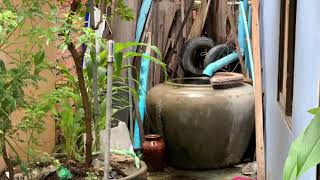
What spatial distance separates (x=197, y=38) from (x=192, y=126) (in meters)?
1.43

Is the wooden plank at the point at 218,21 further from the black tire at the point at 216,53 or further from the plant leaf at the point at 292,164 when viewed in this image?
the plant leaf at the point at 292,164

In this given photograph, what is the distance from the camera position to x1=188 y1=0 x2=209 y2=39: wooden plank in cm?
577

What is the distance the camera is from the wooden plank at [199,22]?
5.77 meters

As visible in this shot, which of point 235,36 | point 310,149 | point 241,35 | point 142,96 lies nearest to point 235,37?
point 235,36

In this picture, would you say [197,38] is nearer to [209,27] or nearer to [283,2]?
[209,27]

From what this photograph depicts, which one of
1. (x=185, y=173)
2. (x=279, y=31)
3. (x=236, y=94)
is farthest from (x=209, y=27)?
(x=279, y=31)

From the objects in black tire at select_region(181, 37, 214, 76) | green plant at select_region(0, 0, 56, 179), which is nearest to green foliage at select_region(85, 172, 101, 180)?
green plant at select_region(0, 0, 56, 179)

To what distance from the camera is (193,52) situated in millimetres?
5570

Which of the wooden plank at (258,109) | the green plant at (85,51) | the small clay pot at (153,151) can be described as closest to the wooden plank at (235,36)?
the wooden plank at (258,109)

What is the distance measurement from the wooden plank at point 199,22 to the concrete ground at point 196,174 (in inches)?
72.0

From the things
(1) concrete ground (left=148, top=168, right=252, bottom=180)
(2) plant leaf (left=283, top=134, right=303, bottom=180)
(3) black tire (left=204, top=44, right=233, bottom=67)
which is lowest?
(1) concrete ground (left=148, top=168, right=252, bottom=180)

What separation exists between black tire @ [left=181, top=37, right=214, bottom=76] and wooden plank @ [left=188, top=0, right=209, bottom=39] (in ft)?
0.59

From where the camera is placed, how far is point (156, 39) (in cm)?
550

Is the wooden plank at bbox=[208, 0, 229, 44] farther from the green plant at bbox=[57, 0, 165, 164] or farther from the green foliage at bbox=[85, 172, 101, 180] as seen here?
the green foliage at bbox=[85, 172, 101, 180]
